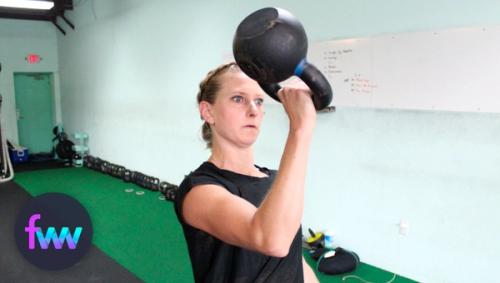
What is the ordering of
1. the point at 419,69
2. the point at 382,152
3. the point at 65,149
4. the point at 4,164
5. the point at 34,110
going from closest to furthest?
the point at 419,69
the point at 382,152
the point at 4,164
the point at 65,149
the point at 34,110

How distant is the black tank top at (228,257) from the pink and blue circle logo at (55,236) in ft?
6.14

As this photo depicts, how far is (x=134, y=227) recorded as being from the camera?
4004 millimetres

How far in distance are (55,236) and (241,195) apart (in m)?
2.02

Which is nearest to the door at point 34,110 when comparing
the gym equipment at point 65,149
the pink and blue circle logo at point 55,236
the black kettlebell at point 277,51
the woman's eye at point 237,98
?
the gym equipment at point 65,149

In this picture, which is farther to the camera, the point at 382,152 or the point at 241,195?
the point at 382,152

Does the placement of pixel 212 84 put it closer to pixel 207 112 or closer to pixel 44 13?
pixel 207 112

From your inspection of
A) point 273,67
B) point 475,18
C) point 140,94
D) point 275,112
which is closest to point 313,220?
point 275,112

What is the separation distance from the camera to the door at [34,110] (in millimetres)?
8086

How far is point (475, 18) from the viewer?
2.39 meters

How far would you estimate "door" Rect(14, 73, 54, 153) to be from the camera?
8.09 m

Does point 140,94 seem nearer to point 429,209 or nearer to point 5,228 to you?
point 5,228

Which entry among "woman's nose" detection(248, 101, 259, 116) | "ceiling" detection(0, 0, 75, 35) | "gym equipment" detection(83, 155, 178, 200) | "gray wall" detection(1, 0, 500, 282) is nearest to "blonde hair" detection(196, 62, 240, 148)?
"woman's nose" detection(248, 101, 259, 116)

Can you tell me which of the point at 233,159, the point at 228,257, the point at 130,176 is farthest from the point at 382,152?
the point at 130,176

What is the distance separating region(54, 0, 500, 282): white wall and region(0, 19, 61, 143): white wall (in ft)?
14.1
